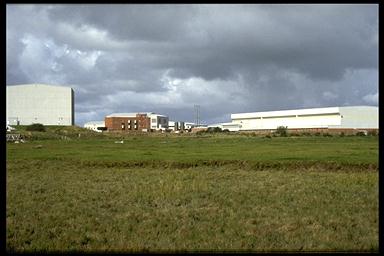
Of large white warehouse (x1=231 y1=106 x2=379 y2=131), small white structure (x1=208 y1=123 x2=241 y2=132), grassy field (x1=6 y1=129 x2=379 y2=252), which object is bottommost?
grassy field (x1=6 y1=129 x2=379 y2=252)

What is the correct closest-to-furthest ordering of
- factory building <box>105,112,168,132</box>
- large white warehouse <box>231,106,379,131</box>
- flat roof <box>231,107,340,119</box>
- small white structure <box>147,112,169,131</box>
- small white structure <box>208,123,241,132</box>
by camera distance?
large white warehouse <box>231,106,379,131</box>, flat roof <box>231,107,340,119</box>, factory building <box>105,112,168,132</box>, small white structure <box>208,123,241,132</box>, small white structure <box>147,112,169,131</box>

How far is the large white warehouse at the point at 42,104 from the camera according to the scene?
330 ft

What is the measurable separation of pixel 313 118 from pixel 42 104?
6031cm

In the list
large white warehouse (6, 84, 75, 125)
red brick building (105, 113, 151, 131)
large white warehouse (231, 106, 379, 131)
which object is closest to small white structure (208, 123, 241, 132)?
large white warehouse (231, 106, 379, 131)

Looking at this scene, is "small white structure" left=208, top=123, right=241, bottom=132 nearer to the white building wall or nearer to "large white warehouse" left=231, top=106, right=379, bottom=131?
"large white warehouse" left=231, top=106, right=379, bottom=131

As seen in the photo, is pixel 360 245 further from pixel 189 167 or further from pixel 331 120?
pixel 331 120

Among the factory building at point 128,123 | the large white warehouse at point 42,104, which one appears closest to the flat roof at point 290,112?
A: the factory building at point 128,123

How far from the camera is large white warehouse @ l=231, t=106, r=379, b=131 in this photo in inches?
3637

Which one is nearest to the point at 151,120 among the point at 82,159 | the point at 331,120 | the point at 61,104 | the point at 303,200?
the point at 61,104

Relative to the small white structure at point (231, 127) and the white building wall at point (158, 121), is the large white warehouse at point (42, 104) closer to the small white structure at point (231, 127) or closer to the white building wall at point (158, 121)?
the white building wall at point (158, 121)

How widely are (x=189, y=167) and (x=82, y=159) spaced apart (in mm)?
8385

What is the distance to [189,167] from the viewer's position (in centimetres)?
2944

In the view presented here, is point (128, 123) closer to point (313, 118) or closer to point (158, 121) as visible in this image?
point (158, 121)

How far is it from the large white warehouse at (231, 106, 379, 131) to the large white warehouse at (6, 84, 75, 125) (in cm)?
4684
